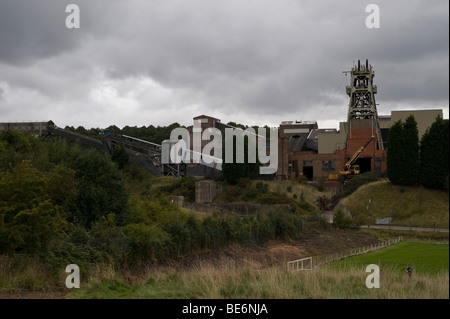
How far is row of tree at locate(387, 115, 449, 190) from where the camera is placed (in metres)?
9.28

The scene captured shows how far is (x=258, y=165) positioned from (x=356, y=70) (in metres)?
23.5

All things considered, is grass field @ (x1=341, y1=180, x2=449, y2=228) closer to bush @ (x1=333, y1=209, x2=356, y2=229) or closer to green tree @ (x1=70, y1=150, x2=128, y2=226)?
green tree @ (x1=70, y1=150, x2=128, y2=226)

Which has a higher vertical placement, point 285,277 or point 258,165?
point 258,165

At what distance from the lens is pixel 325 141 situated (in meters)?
80.2

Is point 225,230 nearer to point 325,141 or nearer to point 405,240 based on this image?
point 405,240

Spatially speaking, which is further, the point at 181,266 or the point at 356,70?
the point at 356,70


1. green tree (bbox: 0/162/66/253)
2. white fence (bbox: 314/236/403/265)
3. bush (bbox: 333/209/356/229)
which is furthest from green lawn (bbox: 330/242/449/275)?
green tree (bbox: 0/162/66/253)

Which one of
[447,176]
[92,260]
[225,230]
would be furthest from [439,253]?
[447,176]

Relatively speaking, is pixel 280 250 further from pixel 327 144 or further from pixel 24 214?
pixel 327 144

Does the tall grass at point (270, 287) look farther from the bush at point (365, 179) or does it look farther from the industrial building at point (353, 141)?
the industrial building at point (353, 141)

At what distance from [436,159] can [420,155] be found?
2.13m

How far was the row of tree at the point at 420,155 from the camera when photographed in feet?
30.5

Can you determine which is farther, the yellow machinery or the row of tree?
the yellow machinery

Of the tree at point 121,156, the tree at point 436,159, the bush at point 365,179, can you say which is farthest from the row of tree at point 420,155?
the tree at point 121,156
